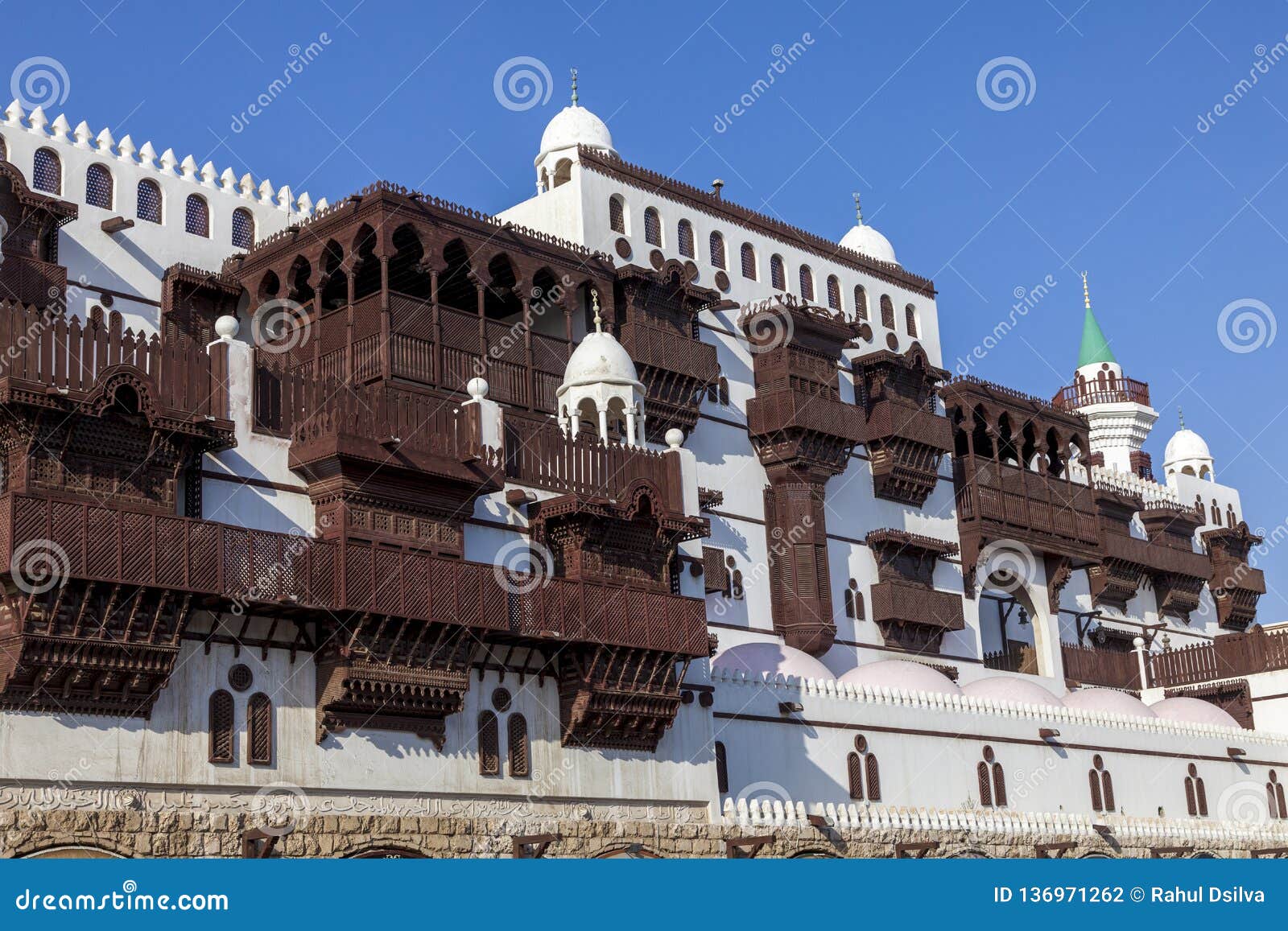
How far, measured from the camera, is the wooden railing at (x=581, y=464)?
28828 mm

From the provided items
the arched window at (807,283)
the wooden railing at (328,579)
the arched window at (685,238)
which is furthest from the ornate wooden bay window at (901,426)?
the wooden railing at (328,579)

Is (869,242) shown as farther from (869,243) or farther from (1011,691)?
(1011,691)

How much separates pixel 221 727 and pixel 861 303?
27153 mm

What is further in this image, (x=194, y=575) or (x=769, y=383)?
(x=769, y=383)

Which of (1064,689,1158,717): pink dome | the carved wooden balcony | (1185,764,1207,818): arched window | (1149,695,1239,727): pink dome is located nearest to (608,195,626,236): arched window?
(1064,689,1158,717): pink dome

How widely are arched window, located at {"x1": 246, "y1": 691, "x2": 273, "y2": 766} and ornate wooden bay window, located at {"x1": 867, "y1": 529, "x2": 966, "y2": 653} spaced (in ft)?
70.9

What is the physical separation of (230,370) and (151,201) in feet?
40.8

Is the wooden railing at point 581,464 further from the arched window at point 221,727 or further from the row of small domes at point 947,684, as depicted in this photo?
the arched window at point 221,727

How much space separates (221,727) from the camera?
77.3ft

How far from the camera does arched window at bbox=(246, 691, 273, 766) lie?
23.8 meters

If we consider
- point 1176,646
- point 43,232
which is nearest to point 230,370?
point 43,232

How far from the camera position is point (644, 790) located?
2919 cm

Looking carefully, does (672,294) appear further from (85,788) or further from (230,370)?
(85,788)

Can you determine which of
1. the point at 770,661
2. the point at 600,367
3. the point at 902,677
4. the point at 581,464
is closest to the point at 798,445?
the point at 902,677
